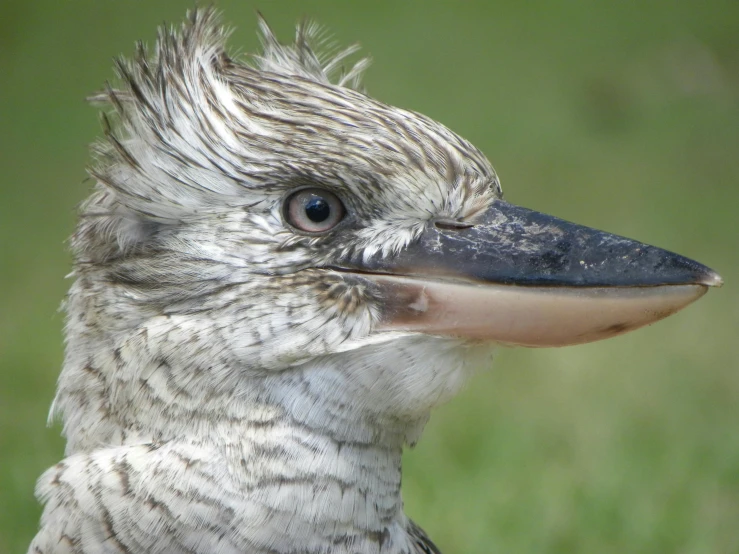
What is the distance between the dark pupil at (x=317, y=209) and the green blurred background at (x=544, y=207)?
6.04 ft

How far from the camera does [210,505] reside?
1617mm

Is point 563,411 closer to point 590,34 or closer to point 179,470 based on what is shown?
point 179,470

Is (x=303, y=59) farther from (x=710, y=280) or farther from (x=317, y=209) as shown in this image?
(x=710, y=280)

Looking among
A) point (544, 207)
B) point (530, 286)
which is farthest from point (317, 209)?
point (544, 207)

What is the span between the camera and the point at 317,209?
5.40 ft

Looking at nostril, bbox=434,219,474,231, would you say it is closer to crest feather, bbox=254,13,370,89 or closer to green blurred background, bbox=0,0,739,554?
crest feather, bbox=254,13,370,89

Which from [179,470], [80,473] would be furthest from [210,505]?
[80,473]

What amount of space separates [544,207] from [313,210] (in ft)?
13.5

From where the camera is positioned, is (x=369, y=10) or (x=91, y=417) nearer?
(x=91, y=417)

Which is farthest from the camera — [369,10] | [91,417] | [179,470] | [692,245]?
[369,10]

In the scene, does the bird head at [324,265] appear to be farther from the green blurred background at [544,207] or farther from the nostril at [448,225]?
the green blurred background at [544,207]

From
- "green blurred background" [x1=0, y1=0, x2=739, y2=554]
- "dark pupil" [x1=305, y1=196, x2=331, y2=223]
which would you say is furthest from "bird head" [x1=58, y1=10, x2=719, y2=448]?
"green blurred background" [x1=0, y1=0, x2=739, y2=554]

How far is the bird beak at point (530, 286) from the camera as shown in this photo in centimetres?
160

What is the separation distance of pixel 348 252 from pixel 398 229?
10 centimetres
